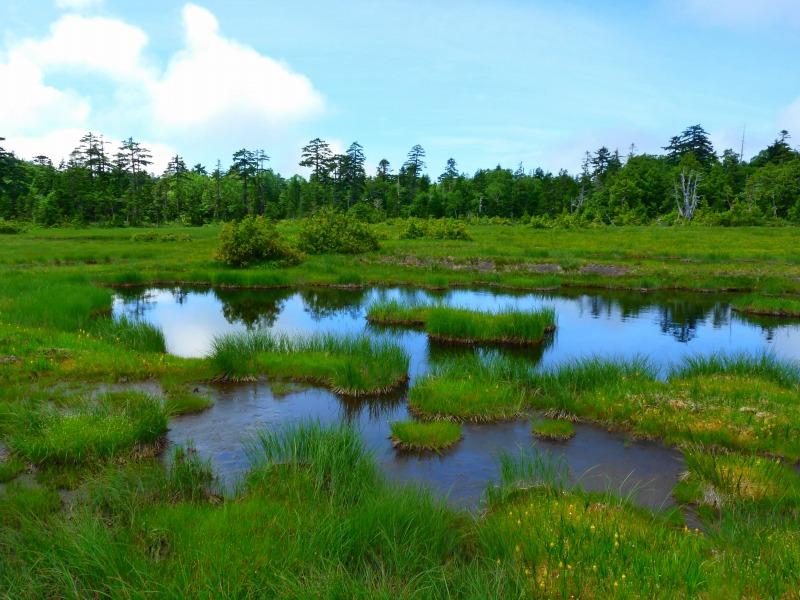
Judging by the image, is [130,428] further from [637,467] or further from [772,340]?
[772,340]

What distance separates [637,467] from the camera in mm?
9875

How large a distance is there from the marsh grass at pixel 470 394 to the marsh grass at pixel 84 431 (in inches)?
222

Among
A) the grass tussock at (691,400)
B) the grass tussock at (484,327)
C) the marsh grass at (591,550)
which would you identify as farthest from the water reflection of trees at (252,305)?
the marsh grass at (591,550)

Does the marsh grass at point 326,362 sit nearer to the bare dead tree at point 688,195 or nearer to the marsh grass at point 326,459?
the marsh grass at point 326,459

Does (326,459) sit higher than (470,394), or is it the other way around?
(326,459)

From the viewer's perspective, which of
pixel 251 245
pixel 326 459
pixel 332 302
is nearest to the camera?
pixel 326 459

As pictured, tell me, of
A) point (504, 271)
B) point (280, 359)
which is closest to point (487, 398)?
point (280, 359)

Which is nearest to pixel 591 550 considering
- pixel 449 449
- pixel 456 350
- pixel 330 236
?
pixel 449 449

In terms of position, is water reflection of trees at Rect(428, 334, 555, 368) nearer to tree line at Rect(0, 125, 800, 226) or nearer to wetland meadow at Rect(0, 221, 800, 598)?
wetland meadow at Rect(0, 221, 800, 598)

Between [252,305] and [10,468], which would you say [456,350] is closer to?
[10,468]

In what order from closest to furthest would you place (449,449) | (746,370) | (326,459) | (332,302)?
(326,459), (449,449), (746,370), (332,302)

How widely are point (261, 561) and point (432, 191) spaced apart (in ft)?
346

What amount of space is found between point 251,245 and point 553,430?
98.4 ft

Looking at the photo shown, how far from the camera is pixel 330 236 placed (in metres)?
45.8
